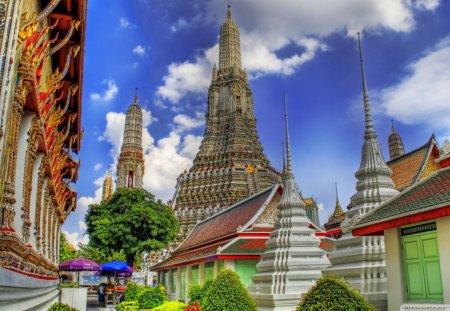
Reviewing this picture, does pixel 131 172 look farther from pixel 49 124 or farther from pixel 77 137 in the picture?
pixel 49 124

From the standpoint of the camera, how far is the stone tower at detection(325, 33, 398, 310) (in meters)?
10.5

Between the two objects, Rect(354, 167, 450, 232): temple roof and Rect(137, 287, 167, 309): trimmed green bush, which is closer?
Rect(354, 167, 450, 232): temple roof

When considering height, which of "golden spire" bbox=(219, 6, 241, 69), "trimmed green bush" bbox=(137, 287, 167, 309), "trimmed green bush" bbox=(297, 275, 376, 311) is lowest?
"trimmed green bush" bbox=(137, 287, 167, 309)

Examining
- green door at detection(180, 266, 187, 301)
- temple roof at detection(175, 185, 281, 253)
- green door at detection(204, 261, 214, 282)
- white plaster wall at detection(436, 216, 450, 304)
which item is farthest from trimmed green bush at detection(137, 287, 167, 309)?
white plaster wall at detection(436, 216, 450, 304)

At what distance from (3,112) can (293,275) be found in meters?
12.1

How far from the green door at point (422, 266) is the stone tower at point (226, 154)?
47204 millimetres

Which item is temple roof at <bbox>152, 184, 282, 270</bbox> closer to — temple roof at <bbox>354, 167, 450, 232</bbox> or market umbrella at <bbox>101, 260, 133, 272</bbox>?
market umbrella at <bbox>101, 260, 133, 272</bbox>

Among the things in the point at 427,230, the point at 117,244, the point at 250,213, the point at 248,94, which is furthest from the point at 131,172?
the point at 427,230

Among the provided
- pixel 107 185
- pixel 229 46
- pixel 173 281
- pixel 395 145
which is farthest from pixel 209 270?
pixel 107 185

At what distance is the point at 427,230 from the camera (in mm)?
7953

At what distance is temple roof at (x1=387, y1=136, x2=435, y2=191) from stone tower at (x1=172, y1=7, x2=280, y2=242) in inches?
1478

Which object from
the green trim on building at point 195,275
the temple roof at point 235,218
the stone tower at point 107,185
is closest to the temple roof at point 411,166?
the temple roof at point 235,218

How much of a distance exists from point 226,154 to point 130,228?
2708cm

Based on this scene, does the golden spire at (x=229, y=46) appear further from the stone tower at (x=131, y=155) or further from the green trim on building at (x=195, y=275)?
the green trim on building at (x=195, y=275)
